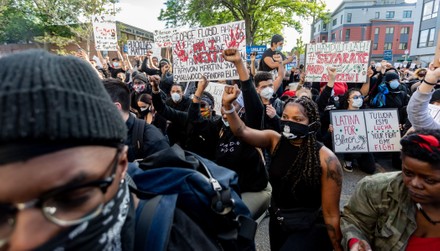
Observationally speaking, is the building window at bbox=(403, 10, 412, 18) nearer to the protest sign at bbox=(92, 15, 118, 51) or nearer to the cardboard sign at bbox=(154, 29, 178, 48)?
the cardboard sign at bbox=(154, 29, 178, 48)

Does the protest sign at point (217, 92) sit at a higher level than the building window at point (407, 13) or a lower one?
lower

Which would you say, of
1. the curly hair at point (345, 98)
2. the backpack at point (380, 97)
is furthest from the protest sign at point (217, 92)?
the backpack at point (380, 97)

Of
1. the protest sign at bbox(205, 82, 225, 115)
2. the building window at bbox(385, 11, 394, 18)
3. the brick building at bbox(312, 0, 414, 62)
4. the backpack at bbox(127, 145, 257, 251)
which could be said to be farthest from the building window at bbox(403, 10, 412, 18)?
the backpack at bbox(127, 145, 257, 251)

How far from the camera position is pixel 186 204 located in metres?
Answer: 1.05

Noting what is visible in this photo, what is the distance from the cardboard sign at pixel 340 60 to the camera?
19.0ft

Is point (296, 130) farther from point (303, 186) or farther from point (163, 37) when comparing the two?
point (163, 37)

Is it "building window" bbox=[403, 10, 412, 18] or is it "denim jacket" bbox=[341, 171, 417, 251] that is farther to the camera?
"building window" bbox=[403, 10, 412, 18]

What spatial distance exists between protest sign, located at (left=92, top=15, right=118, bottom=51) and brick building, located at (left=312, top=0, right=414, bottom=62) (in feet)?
206

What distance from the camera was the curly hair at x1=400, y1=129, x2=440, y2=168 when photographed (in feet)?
5.31

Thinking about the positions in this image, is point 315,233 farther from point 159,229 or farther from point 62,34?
point 62,34

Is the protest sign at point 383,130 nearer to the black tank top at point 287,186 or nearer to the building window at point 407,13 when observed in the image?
the black tank top at point 287,186

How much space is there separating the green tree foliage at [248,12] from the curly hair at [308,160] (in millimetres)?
19016

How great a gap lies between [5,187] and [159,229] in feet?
1.37

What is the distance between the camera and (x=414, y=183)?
1.68 metres
